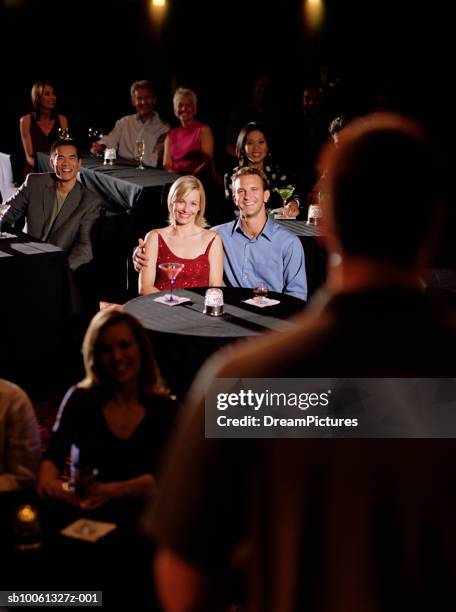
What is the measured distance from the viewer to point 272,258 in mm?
4617

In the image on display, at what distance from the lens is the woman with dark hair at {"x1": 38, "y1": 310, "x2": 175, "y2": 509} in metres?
2.72

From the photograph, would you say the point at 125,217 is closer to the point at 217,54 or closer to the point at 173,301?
the point at 173,301

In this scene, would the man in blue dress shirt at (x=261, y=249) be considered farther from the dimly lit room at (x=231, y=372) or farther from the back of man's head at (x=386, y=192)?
the back of man's head at (x=386, y=192)

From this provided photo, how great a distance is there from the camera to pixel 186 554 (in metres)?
0.85

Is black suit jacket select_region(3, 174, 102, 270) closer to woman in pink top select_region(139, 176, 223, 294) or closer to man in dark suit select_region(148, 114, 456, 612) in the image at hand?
woman in pink top select_region(139, 176, 223, 294)

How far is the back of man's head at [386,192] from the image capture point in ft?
2.75

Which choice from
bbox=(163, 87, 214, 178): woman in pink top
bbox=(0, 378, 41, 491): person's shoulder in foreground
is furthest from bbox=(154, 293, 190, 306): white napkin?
bbox=(163, 87, 214, 178): woman in pink top

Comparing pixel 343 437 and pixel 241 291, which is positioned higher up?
pixel 343 437

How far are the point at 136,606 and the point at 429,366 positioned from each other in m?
1.37

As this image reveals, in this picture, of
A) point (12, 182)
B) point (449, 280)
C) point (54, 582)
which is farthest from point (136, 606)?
point (12, 182)

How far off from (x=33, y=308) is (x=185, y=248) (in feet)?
3.09

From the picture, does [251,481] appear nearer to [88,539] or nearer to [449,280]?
[88,539]

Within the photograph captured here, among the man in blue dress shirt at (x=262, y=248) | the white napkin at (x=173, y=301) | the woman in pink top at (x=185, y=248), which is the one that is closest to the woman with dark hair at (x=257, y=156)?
the man in blue dress shirt at (x=262, y=248)

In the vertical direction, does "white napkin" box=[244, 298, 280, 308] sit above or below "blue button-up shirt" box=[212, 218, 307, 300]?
below
